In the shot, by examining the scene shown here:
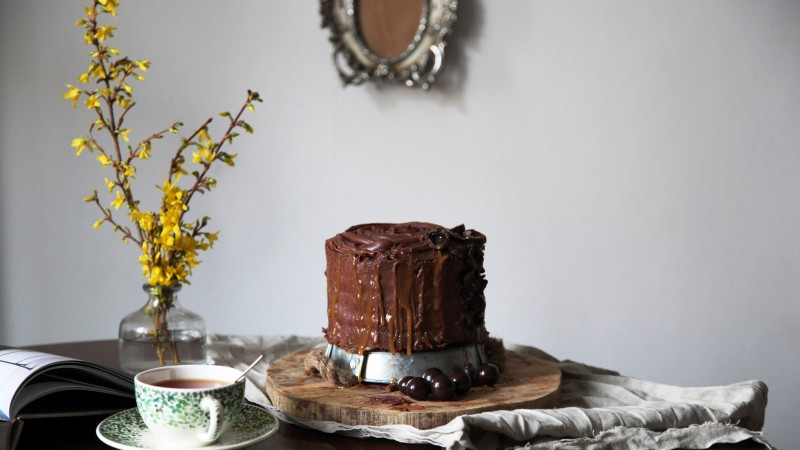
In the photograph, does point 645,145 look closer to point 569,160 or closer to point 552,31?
point 569,160

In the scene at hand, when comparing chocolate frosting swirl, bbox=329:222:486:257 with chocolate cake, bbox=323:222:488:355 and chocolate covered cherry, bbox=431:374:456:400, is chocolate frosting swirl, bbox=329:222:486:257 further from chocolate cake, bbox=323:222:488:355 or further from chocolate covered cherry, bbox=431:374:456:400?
chocolate covered cherry, bbox=431:374:456:400

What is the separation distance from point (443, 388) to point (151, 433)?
420mm

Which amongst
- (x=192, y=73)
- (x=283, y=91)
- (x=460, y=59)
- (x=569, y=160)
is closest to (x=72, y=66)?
(x=192, y=73)

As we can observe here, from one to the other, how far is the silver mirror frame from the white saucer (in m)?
1.53

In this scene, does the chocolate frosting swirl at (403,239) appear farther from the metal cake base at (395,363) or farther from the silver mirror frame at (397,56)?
the silver mirror frame at (397,56)

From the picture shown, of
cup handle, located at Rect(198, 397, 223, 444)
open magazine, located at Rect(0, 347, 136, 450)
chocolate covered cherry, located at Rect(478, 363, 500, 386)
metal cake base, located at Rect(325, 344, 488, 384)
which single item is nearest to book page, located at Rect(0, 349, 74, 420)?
open magazine, located at Rect(0, 347, 136, 450)

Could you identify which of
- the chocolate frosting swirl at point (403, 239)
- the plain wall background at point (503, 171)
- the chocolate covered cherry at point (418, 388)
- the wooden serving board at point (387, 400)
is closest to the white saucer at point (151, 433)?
the wooden serving board at point (387, 400)

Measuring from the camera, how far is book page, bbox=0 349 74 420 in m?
1.11

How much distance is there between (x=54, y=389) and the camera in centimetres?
112

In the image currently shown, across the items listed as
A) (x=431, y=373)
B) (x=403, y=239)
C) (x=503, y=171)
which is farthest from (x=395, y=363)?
(x=503, y=171)

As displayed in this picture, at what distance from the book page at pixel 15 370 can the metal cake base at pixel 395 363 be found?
1.44 ft

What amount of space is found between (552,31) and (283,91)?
830 mm

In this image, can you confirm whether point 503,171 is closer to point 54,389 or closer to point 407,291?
point 407,291

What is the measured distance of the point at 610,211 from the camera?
2.54 m
